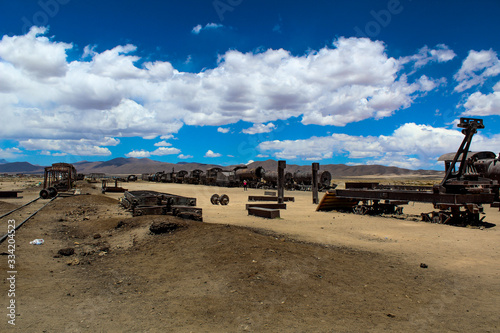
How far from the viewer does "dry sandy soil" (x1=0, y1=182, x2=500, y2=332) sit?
147 inches

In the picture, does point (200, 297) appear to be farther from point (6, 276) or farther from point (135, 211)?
point (135, 211)

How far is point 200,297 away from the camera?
443 cm

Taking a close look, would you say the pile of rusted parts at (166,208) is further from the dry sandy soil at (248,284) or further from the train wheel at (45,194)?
the train wheel at (45,194)

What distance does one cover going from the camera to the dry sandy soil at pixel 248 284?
3734 mm

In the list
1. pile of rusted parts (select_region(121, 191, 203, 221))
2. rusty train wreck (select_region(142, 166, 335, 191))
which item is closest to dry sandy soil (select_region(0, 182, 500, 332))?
pile of rusted parts (select_region(121, 191, 203, 221))

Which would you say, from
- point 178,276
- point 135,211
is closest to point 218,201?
point 135,211

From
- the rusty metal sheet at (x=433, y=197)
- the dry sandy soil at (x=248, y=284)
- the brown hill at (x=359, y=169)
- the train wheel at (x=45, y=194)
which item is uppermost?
the brown hill at (x=359, y=169)

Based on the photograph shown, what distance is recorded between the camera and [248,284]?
4.74 meters

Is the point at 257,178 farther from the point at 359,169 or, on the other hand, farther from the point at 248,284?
the point at 359,169

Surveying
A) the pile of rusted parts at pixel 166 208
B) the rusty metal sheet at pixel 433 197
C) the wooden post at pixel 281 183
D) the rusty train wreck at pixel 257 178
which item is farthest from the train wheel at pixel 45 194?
the rusty train wreck at pixel 257 178

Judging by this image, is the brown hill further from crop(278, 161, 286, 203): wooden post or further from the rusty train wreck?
crop(278, 161, 286, 203): wooden post

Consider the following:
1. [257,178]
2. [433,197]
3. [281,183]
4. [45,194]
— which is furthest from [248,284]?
[257,178]

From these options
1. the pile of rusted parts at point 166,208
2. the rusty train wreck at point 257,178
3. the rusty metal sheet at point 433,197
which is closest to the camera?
the pile of rusted parts at point 166,208

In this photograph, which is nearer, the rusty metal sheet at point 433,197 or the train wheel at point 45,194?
the rusty metal sheet at point 433,197
